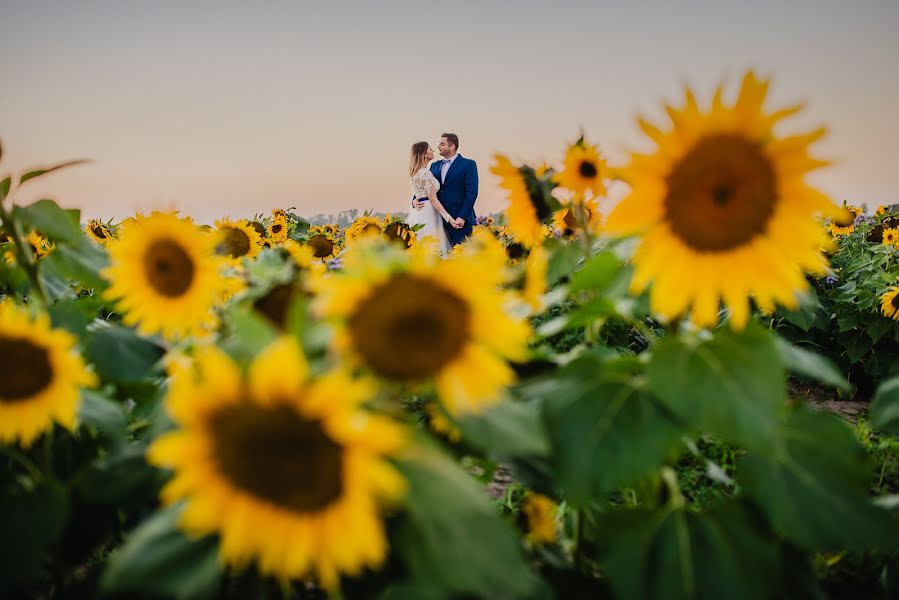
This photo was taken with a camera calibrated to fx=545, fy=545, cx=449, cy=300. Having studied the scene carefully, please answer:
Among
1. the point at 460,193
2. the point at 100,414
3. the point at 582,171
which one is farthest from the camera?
the point at 460,193

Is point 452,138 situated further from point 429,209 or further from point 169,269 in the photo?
point 169,269

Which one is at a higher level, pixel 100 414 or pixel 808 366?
pixel 808 366

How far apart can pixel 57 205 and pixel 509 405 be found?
1.29 m

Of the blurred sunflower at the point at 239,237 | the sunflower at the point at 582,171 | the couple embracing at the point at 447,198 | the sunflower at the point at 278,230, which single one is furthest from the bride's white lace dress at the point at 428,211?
→ the sunflower at the point at 582,171

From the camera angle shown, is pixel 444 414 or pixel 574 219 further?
pixel 574 219

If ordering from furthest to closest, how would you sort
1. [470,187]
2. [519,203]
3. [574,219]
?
[470,187] → [574,219] → [519,203]

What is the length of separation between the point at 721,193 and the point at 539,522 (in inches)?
36.0

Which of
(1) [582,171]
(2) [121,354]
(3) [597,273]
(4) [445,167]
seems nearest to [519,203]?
(1) [582,171]

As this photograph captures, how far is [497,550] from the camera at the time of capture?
80cm

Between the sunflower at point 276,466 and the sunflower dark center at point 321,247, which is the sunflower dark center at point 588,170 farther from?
the sunflower dark center at point 321,247

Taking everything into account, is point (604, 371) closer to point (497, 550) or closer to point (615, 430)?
point (615, 430)

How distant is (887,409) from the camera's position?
138 cm

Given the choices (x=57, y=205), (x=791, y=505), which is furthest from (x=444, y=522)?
Answer: (x=57, y=205)

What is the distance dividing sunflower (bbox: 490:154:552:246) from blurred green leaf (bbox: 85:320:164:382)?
1.22 meters
